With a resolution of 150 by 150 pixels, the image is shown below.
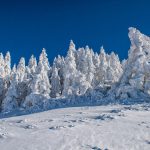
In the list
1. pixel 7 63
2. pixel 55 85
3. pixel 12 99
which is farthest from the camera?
pixel 7 63

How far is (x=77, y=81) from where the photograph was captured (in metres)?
75.8

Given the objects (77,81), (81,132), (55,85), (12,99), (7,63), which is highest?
(7,63)

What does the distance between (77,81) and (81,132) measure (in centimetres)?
5406

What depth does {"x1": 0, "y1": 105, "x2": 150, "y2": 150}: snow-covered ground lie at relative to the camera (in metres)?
19.1

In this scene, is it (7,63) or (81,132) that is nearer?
(81,132)

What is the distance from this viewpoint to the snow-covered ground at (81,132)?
19094 mm

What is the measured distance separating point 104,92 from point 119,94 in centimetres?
569

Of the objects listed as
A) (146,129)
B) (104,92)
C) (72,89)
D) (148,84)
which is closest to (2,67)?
(72,89)

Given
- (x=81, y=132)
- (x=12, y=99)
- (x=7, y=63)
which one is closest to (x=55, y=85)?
(x=12, y=99)

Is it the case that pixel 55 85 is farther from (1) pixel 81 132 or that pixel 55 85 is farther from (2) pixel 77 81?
(1) pixel 81 132

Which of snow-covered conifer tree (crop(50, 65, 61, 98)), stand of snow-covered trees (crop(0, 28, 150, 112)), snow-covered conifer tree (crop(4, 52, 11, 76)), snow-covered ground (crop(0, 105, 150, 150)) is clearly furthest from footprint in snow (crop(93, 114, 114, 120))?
snow-covered conifer tree (crop(4, 52, 11, 76))

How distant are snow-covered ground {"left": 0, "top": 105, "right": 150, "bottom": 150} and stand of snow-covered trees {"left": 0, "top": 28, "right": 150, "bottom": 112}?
10983 mm

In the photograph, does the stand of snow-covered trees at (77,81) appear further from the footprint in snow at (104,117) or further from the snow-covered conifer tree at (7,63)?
the footprint in snow at (104,117)

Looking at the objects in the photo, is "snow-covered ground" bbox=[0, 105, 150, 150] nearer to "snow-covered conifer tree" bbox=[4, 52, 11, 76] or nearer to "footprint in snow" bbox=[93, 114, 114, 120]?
"footprint in snow" bbox=[93, 114, 114, 120]
